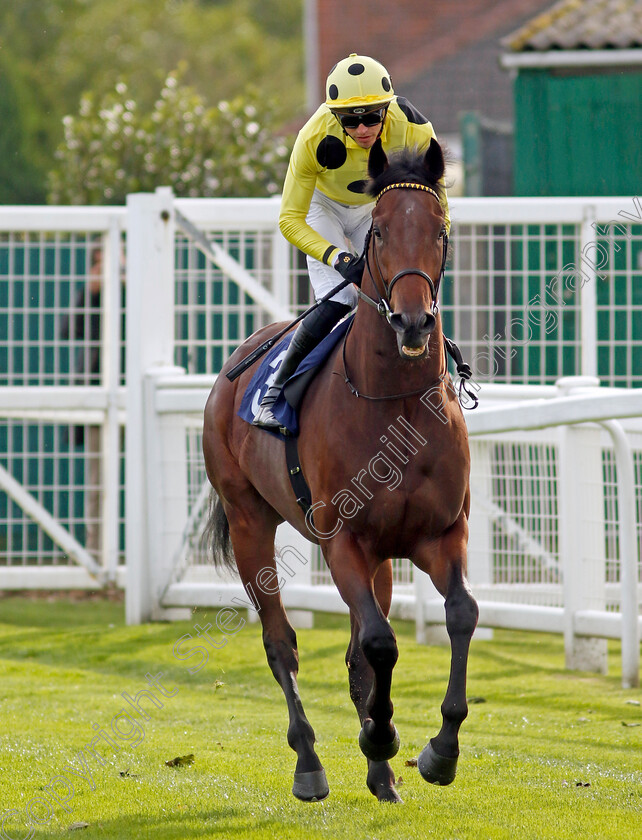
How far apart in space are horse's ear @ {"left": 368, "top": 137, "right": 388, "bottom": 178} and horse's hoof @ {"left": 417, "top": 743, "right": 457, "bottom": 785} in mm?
1949

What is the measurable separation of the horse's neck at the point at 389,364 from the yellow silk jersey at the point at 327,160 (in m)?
0.53

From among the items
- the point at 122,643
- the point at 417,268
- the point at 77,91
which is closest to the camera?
the point at 417,268

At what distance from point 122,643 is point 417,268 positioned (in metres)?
4.55

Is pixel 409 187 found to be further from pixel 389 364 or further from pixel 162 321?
pixel 162 321

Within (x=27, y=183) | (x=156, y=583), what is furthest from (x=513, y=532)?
(x=27, y=183)

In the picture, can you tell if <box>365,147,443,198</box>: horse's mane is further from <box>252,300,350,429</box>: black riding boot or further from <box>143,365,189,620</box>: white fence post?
<box>143,365,189,620</box>: white fence post

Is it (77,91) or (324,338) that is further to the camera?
(77,91)

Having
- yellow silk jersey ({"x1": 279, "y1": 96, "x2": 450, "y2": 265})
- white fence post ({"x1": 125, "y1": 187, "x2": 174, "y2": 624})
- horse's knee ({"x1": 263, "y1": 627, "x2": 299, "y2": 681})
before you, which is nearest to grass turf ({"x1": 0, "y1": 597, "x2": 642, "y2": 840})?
horse's knee ({"x1": 263, "y1": 627, "x2": 299, "y2": 681})

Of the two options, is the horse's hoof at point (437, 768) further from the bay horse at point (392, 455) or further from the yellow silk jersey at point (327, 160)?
the yellow silk jersey at point (327, 160)

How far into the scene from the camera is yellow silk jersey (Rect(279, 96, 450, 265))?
497 cm

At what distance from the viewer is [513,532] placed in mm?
7320

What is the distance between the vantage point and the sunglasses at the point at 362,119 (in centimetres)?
476

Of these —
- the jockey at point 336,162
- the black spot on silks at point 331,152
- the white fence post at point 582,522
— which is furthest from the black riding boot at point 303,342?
the white fence post at point 582,522

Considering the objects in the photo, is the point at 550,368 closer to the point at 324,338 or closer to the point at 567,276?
the point at 567,276
